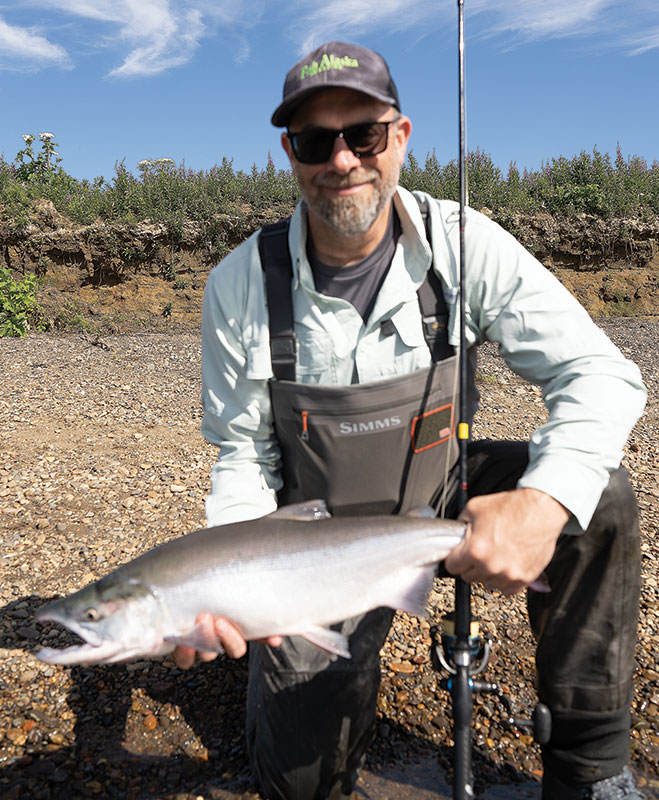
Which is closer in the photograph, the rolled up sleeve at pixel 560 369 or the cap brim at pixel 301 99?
the rolled up sleeve at pixel 560 369

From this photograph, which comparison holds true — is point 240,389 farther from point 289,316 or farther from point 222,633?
point 222,633

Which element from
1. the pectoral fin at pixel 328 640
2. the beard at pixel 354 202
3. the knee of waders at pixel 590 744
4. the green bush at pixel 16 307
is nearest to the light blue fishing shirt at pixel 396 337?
the beard at pixel 354 202

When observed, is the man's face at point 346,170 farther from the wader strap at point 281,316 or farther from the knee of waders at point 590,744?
the knee of waders at point 590,744

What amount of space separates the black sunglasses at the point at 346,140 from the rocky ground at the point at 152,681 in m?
2.75

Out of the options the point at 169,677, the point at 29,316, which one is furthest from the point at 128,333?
the point at 169,677

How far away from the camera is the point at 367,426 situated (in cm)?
313

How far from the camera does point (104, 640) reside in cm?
245

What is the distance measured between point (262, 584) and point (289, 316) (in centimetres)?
130

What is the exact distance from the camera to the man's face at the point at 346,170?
10.4ft

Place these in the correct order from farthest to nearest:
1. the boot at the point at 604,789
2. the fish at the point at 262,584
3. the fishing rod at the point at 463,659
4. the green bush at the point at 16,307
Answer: the green bush at the point at 16,307 < the boot at the point at 604,789 < the fishing rod at the point at 463,659 < the fish at the point at 262,584

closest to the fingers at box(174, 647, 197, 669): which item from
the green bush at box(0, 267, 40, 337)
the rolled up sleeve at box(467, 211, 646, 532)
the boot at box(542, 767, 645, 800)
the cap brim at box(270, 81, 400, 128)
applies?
the rolled up sleeve at box(467, 211, 646, 532)

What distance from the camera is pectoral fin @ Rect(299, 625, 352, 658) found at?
8.29 feet

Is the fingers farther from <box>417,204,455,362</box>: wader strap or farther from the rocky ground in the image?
<box>417,204,455,362</box>: wader strap

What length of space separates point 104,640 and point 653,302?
1985 centimetres
